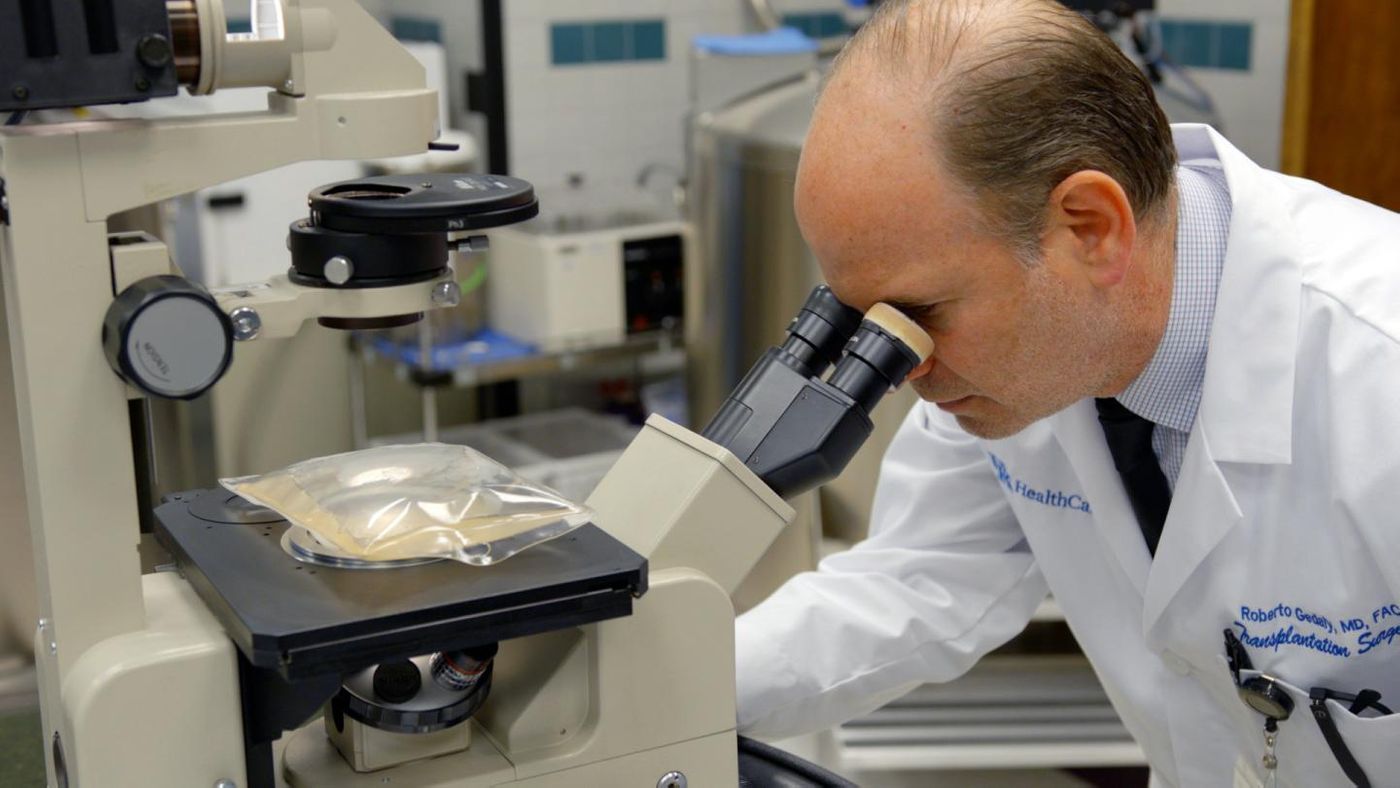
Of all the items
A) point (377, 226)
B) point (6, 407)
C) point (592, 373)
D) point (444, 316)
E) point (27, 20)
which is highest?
point (27, 20)

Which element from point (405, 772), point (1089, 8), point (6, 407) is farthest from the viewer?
point (1089, 8)

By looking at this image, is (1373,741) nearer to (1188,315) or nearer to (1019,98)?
(1188,315)

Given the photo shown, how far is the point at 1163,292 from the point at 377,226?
0.63m

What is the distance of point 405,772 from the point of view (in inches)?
33.8

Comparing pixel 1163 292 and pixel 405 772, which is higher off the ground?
pixel 1163 292

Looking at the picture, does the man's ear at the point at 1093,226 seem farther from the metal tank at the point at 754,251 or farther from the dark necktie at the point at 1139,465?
the metal tank at the point at 754,251

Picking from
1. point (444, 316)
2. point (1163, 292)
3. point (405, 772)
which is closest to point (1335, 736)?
point (1163, 292)

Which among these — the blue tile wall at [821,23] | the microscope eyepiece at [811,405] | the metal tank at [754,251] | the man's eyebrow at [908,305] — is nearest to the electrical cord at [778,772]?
the microscope eyepiece at [811,405]

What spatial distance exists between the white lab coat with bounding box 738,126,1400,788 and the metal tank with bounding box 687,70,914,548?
0.93 metres

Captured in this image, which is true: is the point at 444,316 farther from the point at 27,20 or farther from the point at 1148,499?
the point at 27,20

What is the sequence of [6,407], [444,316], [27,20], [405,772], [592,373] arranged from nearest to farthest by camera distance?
[27,20], [405,772], [6,407], [444,316], [592,373]

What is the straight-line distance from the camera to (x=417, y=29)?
351cm

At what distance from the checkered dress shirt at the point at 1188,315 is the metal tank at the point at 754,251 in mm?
1069

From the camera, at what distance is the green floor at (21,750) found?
103 cm
